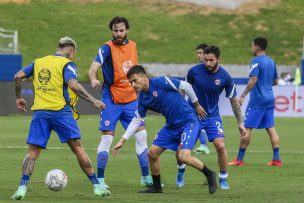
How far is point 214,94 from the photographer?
1505cm

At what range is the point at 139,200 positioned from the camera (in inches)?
509

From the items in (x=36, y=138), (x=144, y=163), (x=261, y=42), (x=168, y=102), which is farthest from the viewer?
(x=261, y=42)

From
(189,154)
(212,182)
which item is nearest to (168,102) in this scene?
(189,154)

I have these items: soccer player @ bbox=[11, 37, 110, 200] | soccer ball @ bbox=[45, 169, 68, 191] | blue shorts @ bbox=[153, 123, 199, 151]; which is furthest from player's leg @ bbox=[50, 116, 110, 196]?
blue shorts @ bbox=[153, 123, 199, 151]

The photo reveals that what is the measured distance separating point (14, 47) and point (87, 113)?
6568 millimetres

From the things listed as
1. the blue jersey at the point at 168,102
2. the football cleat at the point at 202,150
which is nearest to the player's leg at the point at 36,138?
the blue jersey at the point at 168,102

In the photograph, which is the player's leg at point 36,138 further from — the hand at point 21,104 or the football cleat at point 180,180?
the football cleat at point 180,180

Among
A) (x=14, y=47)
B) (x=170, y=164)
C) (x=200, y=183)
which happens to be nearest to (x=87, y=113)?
(x=14, y=47)

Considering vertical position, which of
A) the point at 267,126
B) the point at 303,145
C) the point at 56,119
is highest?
the point at 56,119

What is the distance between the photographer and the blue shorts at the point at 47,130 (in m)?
13.0

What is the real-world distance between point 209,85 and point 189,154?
166cm

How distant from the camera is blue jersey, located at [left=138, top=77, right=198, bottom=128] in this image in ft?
44.4

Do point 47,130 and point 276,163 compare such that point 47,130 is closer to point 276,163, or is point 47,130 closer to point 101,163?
point 101,163

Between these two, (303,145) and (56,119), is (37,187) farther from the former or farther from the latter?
(303,145)
